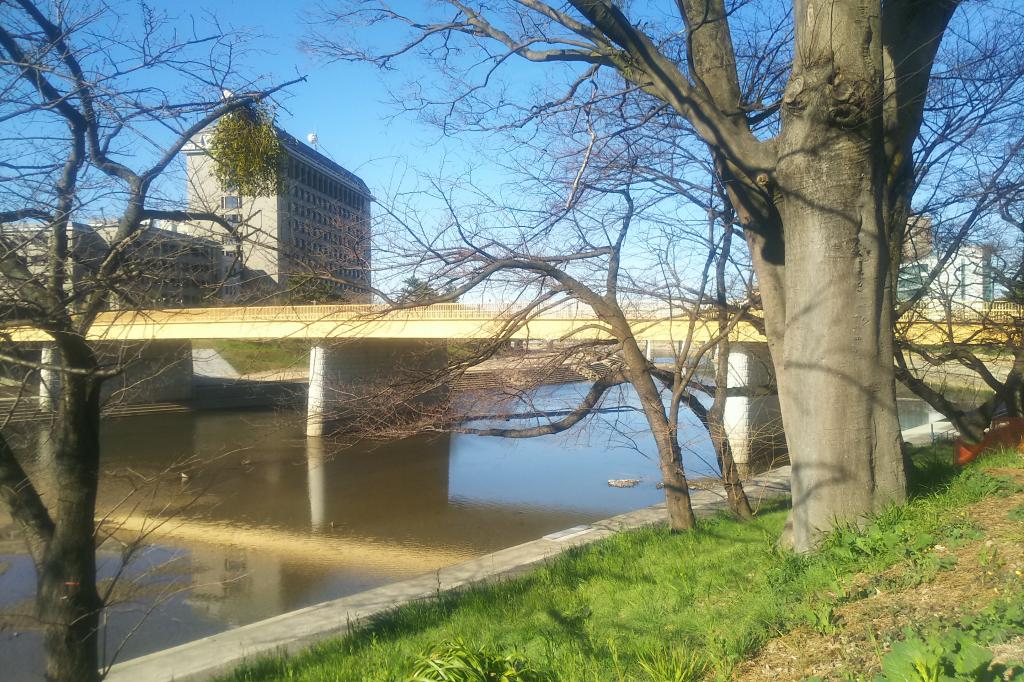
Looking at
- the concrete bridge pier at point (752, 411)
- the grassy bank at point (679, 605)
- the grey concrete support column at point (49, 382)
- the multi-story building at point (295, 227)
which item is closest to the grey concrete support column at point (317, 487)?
the concrete bridge pier at point (752, 411)

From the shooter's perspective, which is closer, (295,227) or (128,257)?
(128,257)

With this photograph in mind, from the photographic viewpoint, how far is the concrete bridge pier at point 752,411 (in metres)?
10.1

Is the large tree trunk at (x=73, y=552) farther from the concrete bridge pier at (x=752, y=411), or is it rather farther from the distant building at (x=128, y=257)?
the concrete bridge pier at (x=752, y=411)

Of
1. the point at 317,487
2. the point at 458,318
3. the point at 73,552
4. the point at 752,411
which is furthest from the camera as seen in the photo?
the point at 752,411

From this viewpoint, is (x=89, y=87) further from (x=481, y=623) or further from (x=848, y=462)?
(x=848, y=462)

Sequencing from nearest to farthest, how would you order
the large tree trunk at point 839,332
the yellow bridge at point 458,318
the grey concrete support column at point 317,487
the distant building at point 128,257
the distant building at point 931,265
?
the distant building at point 128,257, the large tree trunk at point 839,332, the yellow bridge at point 458,318, the distant building at point 931,265, the grey concrete support column at point 317,487

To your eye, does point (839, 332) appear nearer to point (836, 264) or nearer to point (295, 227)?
point (836, 264)

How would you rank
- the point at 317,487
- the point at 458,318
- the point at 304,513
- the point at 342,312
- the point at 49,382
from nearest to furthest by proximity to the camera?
the point at 49,382
the point at 342,312
the point at 458,318
the point at 304,513
the point at 317,487

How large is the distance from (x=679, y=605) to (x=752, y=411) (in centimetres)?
2017

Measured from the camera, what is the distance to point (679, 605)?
5.02 metres

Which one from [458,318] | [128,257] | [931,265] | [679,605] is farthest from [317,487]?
[679,605]

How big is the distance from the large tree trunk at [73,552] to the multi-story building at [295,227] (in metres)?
1.31

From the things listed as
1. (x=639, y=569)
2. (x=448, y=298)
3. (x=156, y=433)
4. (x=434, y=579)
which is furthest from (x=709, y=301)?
(x=156, y=433)

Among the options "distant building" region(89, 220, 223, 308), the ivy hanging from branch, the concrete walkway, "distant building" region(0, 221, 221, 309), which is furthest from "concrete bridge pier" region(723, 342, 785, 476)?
"distant building" region(0, 221, 221, 309)
